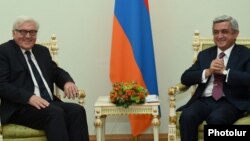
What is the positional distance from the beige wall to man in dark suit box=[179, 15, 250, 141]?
91 cm

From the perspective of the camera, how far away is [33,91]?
11.6ft

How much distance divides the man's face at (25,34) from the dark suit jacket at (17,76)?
53 millimetres

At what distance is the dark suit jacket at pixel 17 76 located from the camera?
3.33 m

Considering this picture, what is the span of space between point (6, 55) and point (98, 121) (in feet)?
3.03

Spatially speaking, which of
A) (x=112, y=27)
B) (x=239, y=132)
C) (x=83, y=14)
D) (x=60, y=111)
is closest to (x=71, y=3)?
(x=83, y=14)

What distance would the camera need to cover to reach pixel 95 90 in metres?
4.75

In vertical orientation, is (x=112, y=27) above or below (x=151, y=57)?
above

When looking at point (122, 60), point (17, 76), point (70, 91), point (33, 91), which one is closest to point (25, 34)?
point (17, 76)

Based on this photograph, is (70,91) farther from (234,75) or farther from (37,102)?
(234,75)

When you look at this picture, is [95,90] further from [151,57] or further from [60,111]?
[60,111]

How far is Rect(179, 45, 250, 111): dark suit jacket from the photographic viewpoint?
11.2ft

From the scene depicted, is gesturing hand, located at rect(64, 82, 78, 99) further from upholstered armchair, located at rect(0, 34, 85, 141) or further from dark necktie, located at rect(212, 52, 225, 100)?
dark necktie, located at rect(212, 52, 225, 100)

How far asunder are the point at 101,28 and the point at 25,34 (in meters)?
1.23

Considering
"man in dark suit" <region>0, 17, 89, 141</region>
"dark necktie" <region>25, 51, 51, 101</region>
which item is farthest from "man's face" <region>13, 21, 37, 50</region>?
"dark necktie" <region>25, 51, 51, 101</region>
